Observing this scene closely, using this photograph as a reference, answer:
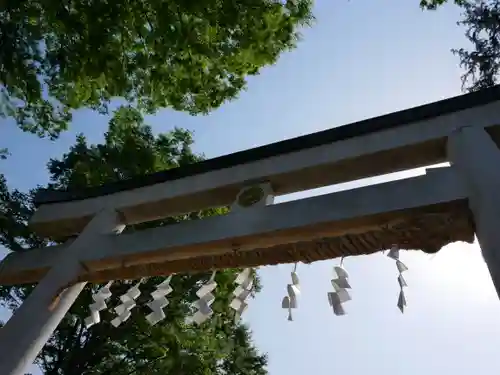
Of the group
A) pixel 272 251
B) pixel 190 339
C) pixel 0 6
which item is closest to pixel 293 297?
pixel 272 251

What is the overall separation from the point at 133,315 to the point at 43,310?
6125 millimetres

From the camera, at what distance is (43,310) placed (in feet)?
8.45

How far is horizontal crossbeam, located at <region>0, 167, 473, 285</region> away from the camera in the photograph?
1998 mm

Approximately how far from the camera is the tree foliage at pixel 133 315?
8.24 m

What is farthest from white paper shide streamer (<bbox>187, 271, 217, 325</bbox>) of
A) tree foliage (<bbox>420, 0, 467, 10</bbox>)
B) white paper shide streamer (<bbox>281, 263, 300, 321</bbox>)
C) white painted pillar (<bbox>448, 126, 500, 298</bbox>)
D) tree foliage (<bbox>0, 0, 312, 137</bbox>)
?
tree foliage (<bbox>420, 0, 467, 10</bbox>)

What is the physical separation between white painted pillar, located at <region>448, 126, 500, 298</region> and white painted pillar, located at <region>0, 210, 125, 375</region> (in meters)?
2.01

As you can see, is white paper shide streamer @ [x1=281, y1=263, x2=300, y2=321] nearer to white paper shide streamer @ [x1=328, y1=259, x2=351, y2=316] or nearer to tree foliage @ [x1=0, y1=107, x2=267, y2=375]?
white paper shide streamer @ [x1=328, y1=259, x2=351, y2=316]

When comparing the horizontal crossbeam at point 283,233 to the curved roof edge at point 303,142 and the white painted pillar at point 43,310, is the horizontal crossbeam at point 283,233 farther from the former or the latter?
the curved roof edge at point 303,142

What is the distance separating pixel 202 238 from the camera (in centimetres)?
249

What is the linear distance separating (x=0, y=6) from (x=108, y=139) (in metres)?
5.33

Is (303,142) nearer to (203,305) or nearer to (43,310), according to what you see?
(203,305)

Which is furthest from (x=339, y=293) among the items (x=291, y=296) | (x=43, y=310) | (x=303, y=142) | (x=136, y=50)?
(x=136, y=50)

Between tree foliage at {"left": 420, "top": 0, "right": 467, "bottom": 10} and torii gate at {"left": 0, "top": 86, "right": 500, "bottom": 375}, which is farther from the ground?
tree foliage at {"left": 420, "top": 0, "right": 467, "bottom": 10}

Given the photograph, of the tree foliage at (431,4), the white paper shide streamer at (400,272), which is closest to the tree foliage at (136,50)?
the tree foliage at (431,4)
